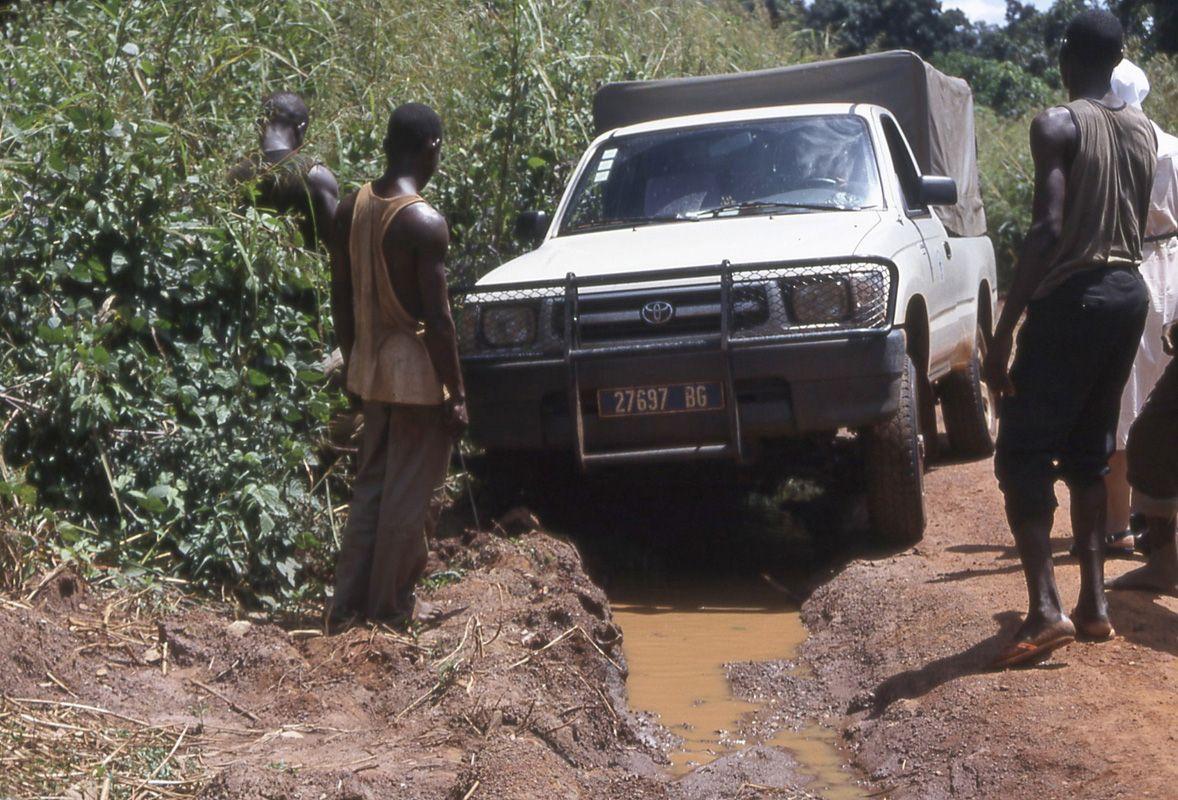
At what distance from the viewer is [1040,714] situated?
4133mm

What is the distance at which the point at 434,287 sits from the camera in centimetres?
478

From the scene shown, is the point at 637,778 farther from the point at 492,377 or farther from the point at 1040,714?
the point at 492,377

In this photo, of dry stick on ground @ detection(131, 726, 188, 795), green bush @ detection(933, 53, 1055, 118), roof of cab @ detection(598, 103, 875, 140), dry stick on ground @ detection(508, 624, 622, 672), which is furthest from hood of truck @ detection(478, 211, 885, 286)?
green bush @ detection(933, 53, 1055, 118)

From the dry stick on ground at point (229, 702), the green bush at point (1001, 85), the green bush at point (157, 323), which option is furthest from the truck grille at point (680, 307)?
the green bush at point (1001, 85)

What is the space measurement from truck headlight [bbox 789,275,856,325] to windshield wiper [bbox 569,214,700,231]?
43.0 inches

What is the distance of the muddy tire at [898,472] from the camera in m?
6.17

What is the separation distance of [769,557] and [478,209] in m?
2.54

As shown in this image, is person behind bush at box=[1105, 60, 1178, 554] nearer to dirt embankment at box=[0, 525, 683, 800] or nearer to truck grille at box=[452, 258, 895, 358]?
truck grille at box=[452, 258, 895, 358]

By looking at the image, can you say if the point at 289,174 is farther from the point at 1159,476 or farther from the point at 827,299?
the point at 1159,476

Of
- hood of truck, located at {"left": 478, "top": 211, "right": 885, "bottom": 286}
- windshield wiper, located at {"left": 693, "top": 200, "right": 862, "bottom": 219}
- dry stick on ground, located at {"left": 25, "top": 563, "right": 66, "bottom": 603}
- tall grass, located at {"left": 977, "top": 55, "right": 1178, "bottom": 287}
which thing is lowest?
tall grass, located at {"left": 977, "top": 55, "right": 1178, "bottom": 287}

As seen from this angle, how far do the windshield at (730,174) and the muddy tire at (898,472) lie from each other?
1064 millimetres

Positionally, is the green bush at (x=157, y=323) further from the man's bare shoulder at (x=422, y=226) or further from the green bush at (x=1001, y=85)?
the green bush at (x=1001, y=85)

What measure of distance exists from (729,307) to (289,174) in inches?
73.5

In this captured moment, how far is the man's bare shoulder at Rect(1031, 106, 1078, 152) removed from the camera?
4.47 m
